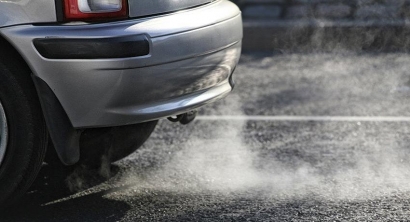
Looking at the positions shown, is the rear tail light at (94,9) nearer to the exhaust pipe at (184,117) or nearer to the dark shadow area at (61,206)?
the exhaust pipe at (184,117)

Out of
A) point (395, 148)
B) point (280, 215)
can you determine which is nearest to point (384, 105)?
point (395, 148)

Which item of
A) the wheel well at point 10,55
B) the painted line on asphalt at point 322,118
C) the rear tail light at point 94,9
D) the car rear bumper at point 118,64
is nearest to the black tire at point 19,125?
the wheel well at point 10,55

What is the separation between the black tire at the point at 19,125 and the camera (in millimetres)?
4004

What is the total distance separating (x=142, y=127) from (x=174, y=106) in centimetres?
77

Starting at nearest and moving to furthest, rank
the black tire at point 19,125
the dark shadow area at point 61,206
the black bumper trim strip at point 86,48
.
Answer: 1. the black bumper trim strip at point 86,48
2. the black tire at point 19,125
3. the dark shadow area at point 61,206

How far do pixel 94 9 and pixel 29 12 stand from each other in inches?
10.9

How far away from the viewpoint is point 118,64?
384cm

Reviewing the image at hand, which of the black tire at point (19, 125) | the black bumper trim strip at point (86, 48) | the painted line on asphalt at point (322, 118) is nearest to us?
the black bumper trim strip at point (86, 48)

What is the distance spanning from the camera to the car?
12.6 ft

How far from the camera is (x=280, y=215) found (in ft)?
13.5

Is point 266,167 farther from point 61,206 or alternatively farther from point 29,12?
point 29,12

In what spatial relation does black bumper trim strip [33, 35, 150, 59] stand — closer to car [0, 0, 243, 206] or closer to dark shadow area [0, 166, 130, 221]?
car [0, 0, 243, 206]

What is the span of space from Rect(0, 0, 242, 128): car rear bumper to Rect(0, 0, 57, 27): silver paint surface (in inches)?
1.2

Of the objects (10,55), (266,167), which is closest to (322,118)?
(266,167)
